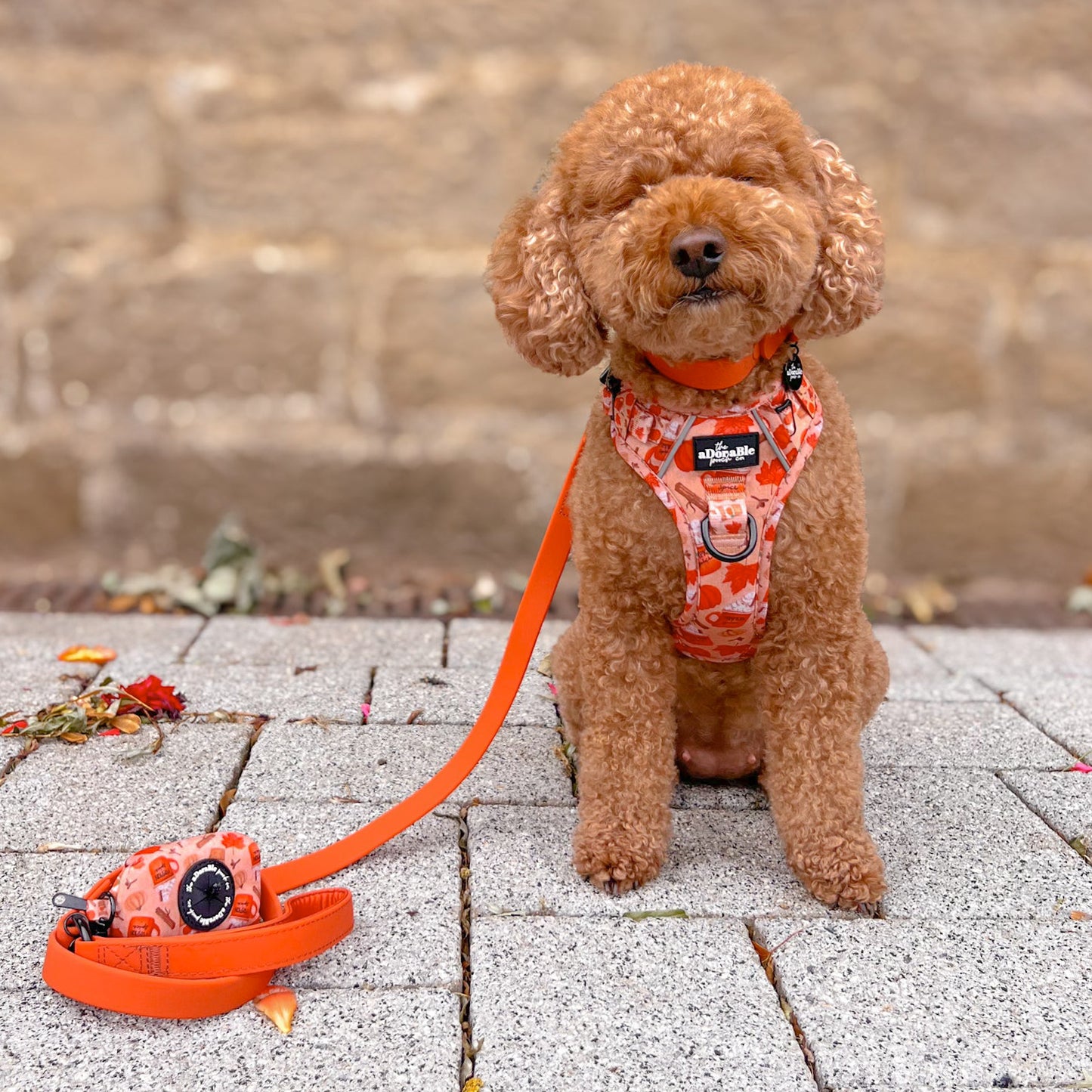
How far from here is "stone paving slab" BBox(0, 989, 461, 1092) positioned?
1694 mm

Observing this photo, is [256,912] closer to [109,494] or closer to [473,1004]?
[473,1004]

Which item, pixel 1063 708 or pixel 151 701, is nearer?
pixel 151 701

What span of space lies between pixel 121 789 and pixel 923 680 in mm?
2242

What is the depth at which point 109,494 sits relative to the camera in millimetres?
4355

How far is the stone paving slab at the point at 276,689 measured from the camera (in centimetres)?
304

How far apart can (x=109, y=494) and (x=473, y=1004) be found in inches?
120

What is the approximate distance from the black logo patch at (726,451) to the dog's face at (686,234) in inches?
6.6

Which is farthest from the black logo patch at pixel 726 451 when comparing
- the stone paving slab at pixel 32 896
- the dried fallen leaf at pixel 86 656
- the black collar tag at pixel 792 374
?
the dried fallen leaf at pixel 86 656

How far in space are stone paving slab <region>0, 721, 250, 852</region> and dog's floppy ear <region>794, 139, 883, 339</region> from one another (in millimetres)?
1603

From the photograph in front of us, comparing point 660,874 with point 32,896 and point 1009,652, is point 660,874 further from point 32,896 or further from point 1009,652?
point 1009,652

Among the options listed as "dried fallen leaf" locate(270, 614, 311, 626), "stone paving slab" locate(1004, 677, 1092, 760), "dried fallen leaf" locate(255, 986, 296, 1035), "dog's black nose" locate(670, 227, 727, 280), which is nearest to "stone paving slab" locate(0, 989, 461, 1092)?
"dried fallen leaf" locate(255, 986, 296, 1035)

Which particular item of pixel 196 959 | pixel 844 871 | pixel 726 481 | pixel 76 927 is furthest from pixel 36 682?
pixel 844 871

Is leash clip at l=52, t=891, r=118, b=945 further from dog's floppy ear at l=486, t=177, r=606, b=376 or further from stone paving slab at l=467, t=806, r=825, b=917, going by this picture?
dog's floppy ear at l=486, t=177, r=606, b=376

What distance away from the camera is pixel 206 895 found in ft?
6.25
